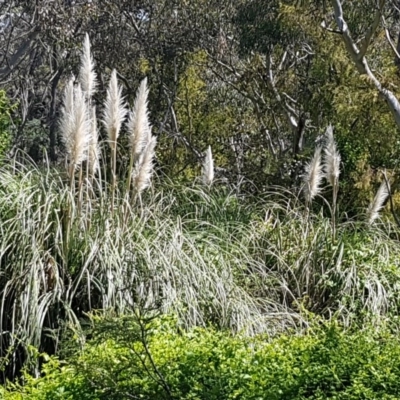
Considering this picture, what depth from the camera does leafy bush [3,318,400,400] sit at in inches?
139

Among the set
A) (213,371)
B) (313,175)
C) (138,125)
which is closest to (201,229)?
(313,175)

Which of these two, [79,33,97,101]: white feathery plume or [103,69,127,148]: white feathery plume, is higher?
[79,33,97,101]: white feathery plume

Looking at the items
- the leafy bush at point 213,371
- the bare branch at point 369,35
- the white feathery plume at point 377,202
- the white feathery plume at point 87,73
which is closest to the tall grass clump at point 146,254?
the white feathery plume at point 87,73

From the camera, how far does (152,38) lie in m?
14.0

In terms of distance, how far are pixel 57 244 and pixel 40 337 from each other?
0.74m

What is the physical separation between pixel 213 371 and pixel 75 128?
8.44 ft

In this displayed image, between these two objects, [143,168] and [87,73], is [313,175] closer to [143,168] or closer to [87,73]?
[143,168]

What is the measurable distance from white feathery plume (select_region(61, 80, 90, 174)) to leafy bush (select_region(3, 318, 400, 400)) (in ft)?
6.51

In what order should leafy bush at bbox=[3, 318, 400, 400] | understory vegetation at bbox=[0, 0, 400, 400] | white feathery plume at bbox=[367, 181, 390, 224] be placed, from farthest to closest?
1. white feathery plume at bbox=[367, 181, 390, 224]
2. understory vegetation at bbox=[0, 0, 400, 400]
3. leafy bush at bbox=[3, 318, 400, 400]

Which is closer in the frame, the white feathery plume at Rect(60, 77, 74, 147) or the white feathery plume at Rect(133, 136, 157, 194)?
the white feathery plume at Rect(60, 77, 74, 147)

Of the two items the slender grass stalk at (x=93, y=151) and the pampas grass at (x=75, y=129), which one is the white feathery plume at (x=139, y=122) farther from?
the pampas grass at (x=75, y=129)

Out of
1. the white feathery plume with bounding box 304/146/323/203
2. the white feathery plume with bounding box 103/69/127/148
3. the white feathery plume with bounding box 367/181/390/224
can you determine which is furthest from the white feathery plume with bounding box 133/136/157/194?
the white feathery plume with bounding box 367/181/390/224

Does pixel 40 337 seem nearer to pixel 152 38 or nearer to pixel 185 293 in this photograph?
pixel 185 293

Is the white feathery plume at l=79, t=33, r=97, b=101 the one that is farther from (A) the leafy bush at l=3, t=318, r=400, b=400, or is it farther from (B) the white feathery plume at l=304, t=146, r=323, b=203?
(A) the leafy bush at l=3, t=318, r=400, b=400
